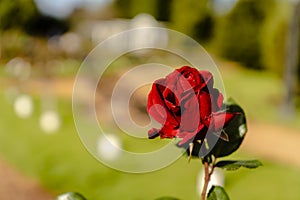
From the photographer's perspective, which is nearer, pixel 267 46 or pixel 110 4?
pixel 267 46

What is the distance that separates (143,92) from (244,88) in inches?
198

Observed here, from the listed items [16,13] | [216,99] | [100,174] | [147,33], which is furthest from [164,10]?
[216,99]

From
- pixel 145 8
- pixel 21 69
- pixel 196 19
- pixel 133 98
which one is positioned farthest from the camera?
pixel 145 8

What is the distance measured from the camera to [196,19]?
58.9 ft

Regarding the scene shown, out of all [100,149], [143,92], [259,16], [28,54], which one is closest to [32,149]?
[100,149]

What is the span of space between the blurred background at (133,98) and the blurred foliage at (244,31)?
3 cm

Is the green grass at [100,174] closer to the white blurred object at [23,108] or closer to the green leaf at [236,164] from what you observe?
the white blurred object at [23,108]

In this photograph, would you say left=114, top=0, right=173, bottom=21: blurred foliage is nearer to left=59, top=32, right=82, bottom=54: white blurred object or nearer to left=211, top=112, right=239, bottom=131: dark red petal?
left=59, top=32, right=82, bottom=54: white blurred object

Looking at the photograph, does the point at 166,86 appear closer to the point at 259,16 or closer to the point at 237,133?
the point at 237,133

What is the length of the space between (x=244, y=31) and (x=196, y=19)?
123 inches

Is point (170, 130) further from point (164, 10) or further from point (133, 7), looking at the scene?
point (133, 7)

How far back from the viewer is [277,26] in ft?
33.7

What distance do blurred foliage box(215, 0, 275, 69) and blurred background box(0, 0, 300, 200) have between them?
3 cm

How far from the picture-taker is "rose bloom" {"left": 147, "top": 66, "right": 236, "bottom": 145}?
2.38ft
